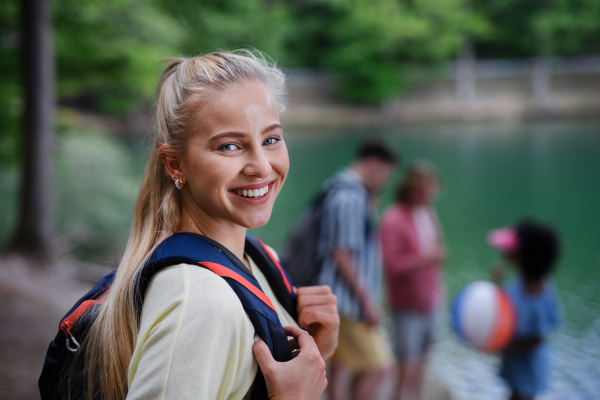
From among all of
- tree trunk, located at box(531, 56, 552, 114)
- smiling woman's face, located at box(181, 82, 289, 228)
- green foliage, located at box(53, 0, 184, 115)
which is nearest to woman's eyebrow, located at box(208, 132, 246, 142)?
smiling woman's face, located at box(181, 82, 289, 228)

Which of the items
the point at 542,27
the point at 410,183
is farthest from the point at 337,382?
the point at 542,27

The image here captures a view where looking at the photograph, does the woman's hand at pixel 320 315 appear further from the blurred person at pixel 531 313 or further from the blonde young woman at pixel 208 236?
the blurred person at pixel 531 313

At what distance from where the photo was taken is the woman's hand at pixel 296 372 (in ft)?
2.85

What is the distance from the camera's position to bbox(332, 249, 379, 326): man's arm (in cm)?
283

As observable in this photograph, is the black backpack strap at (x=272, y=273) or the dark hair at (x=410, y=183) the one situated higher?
the black backpack strap at (x=272, y=273)

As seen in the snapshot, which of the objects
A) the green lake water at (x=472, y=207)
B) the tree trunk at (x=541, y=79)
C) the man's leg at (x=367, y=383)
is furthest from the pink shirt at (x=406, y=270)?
the tree trunk at (x=541, y=79)

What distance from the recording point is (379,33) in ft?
93.8

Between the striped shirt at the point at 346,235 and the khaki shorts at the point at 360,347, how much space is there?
0.09 meters

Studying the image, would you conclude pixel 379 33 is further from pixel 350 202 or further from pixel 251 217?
pixel 251 217

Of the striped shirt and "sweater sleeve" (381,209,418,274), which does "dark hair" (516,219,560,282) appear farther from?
the striped shirt

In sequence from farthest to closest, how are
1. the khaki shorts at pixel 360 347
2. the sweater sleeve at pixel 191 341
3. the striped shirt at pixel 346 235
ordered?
the khaki shorts at pixel 360 347, the striped shirt at pixel 346 235, the sweater sleeve at pixel 191 341

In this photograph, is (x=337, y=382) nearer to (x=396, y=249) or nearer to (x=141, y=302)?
(x=396, y=249)

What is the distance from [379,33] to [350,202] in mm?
27699

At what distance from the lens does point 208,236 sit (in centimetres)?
105
